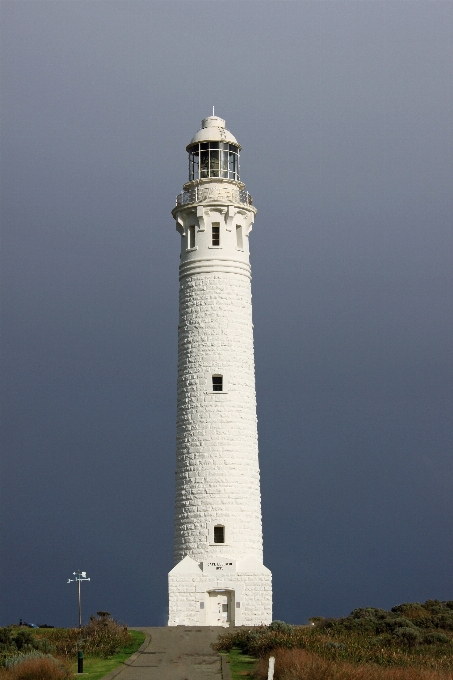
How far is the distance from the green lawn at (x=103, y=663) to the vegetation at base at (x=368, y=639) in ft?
8.14

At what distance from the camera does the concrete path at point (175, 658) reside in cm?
2406

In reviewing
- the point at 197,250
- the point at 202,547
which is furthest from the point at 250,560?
the point at 197,250

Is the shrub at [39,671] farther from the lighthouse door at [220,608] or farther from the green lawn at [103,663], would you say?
the lighthouse door at [220,608]

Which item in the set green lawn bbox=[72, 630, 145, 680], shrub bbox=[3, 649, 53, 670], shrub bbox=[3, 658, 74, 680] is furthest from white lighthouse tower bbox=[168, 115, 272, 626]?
shrub bbox=[3, 658, 74, 680]

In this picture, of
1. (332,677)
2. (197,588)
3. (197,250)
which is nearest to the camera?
(332,677)

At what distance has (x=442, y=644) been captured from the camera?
29297mm

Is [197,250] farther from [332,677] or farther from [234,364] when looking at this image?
[332,677]

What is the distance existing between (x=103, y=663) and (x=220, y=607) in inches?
450

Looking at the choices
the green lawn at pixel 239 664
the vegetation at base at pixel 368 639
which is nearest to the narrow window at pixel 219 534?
the vegetation at base at pixel 368 639

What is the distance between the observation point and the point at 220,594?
37.4m

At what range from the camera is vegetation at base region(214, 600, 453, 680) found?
24375mm

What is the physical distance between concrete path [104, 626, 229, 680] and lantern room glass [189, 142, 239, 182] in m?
17.7

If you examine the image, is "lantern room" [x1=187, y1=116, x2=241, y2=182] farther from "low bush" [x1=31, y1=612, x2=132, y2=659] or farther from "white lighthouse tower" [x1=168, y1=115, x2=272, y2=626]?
"low bush" [x1=31, y1=612, x2=132, y2=659]

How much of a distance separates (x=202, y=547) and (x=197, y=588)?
56.8 inches
